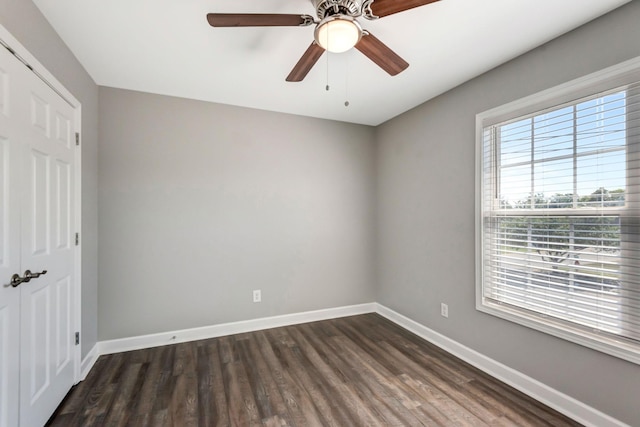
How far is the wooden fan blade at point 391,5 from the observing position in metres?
1.30

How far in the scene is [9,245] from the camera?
143cm

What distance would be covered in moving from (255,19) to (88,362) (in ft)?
9.71

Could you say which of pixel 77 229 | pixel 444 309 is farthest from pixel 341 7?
pixel 444 309

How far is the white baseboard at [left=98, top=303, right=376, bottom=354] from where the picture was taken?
270 centimetres

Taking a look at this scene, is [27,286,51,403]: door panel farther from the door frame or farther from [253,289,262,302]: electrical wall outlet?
[253,289,262,302]: electrical wall outlet

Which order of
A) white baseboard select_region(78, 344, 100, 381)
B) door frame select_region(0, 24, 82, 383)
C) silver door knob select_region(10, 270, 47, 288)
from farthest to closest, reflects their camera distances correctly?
white baseboard select_region(78, 344, 100, 381), door frame select_region(0, 24, 82, 383), silver door knob select_region(10, 270, 47, 288)

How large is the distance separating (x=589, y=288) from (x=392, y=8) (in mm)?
2054

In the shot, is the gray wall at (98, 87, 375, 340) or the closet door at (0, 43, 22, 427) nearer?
the closet door at (0, 43, 22, 427)

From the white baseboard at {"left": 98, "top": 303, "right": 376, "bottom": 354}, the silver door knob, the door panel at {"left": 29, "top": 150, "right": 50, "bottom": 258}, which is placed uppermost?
the door panel at {"left": 29, "top": 150, "right": 50, "bottom": 258}

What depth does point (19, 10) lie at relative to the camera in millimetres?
1496

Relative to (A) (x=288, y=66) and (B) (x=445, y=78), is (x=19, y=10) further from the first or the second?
(B) (x=445, y=78)

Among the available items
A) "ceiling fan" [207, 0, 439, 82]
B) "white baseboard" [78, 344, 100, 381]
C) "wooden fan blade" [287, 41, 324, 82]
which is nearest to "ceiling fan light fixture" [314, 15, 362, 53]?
"ceiling fan" [207, 0, 439, 82]

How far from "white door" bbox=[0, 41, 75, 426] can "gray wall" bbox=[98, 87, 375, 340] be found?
63 cm

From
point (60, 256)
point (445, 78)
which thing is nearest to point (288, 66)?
point (445, 78)
